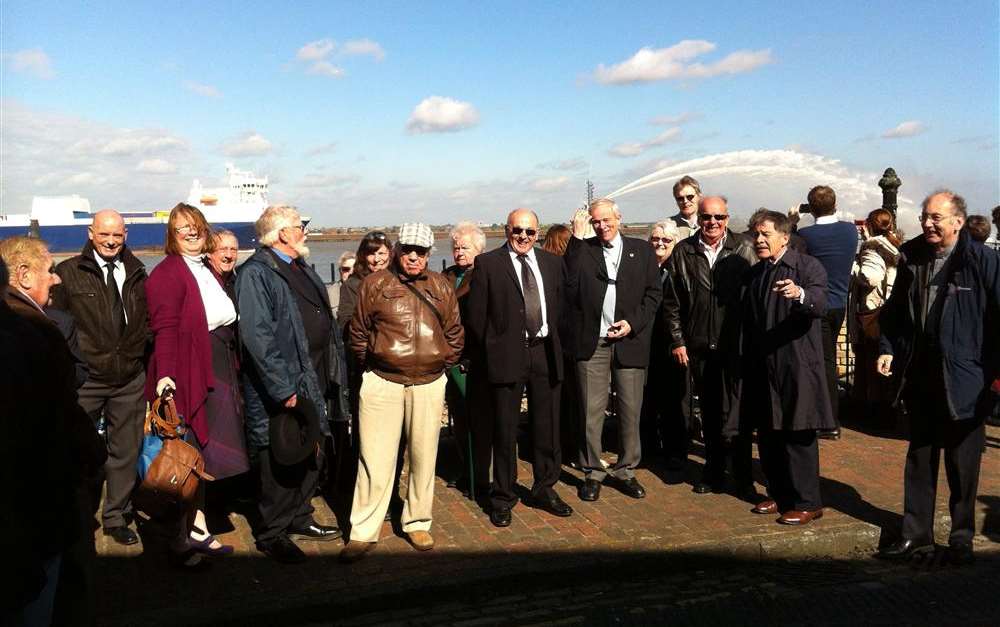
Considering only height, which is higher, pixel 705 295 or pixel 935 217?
pixel 935 217

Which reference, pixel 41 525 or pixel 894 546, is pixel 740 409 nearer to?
pixel 894 546

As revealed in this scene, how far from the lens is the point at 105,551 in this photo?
5164 millimetres

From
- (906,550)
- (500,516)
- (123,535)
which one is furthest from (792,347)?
(123,535)

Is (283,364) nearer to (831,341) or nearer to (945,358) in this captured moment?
(945,358)

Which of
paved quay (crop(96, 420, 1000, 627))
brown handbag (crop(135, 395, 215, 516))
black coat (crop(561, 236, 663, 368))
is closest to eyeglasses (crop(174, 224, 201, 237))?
brown handbag (crop(135, 395, 215, 516))

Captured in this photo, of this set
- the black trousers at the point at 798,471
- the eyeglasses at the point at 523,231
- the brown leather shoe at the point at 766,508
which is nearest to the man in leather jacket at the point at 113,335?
the eyeglasses at the point at 523,231

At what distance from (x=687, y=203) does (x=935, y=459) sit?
2.94 meters

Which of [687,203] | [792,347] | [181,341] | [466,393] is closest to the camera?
[181,341]

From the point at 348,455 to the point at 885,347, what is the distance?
376cm

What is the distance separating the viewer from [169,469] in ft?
14.9

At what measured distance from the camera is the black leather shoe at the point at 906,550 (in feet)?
16.6

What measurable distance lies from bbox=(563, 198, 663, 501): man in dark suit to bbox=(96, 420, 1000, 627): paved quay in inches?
14.9

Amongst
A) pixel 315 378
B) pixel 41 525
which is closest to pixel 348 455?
pixel 315 378

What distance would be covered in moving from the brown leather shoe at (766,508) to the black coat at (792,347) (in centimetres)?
60
